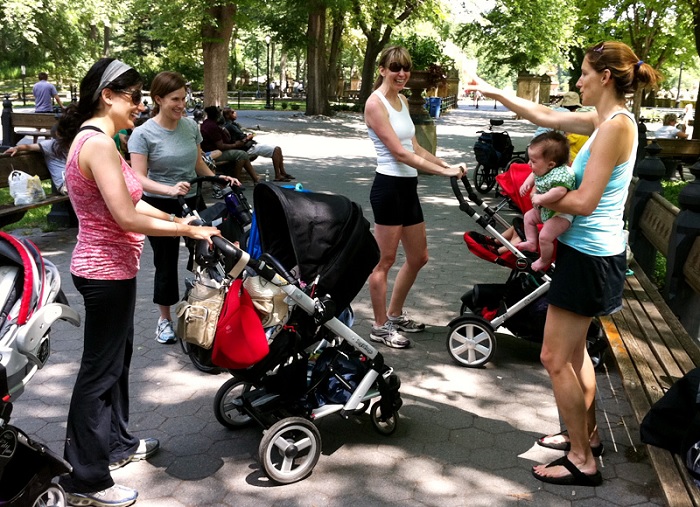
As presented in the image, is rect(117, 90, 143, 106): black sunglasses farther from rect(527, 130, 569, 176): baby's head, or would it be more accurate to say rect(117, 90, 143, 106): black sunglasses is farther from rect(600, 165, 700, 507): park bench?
rect(600, 165, 700, 507): park bench

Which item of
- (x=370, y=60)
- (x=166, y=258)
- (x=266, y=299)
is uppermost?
(x=370, y=60)

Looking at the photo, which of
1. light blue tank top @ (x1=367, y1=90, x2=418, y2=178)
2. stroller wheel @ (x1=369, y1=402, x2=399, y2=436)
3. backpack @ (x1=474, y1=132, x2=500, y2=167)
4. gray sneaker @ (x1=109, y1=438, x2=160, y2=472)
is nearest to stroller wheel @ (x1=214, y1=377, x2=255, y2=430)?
gray sneaker @ (x1=109, y1=438, x2=160, y2=472)

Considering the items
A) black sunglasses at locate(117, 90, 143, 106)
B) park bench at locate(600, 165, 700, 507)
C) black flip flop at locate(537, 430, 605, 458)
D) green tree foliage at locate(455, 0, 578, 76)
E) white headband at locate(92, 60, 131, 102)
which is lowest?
black flip flop at locate(537, 430, 605, 458)

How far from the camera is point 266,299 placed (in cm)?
341

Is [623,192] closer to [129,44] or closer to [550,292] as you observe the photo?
[550,292]

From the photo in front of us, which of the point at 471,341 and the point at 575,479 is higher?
the point at 471,341

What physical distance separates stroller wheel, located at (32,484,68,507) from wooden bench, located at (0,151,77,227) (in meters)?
5.30

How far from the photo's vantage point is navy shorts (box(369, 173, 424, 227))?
203 inches

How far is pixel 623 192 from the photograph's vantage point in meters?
3.31

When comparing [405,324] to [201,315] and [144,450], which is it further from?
[201,315]

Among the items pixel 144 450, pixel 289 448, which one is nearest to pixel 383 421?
pixel 289 448

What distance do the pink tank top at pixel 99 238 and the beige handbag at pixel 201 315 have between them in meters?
0.31

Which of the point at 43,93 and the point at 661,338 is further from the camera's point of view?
the point at 43,93

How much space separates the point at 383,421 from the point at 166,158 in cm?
237
